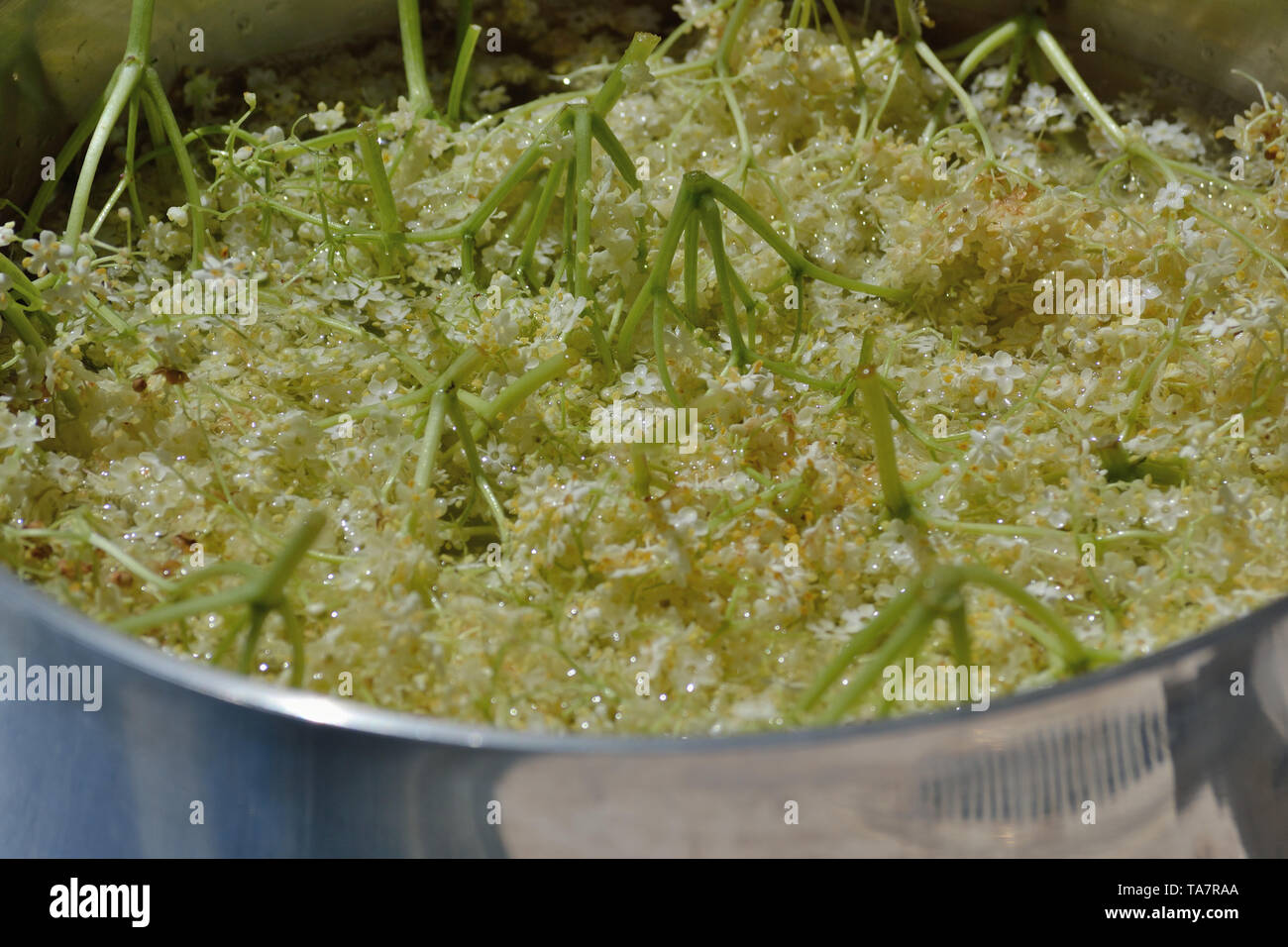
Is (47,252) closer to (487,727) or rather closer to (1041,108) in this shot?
(487,727)

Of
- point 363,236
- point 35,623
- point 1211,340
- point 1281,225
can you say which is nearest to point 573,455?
point 363,236

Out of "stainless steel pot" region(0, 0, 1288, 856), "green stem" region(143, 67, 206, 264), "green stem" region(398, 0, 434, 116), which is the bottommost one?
"stainless steel pot" region(0, 0, 1288, 856)

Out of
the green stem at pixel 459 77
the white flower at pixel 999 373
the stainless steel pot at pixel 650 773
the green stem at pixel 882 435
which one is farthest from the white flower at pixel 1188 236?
the green stem at pixel 459 77

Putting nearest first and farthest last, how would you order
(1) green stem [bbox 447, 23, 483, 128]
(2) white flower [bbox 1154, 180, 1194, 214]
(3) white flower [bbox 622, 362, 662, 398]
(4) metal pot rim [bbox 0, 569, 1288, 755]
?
(4) metal pot rim [bbox 0, 569, 1288, 755] < (3) white flower [bbox 622, 362, 662, 398] < (2) white flower [bbox 1154, 180, 1194, 214] < (1) green stem [bbox 447, 23, 483, 128]

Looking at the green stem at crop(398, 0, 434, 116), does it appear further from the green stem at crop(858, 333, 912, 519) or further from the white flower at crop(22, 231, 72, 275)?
the green stem at crop(858, 333, 912, 519)

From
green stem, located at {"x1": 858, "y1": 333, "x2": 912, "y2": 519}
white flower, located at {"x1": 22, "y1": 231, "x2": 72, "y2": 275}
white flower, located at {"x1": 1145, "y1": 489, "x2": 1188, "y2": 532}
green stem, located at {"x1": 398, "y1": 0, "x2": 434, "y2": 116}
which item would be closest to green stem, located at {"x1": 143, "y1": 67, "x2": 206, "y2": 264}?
white flower, located at {"x1": 22, "y1": 231, "x2": 72, "y2": 275}

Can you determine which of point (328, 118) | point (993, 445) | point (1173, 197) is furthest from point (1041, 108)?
point (328, 118)

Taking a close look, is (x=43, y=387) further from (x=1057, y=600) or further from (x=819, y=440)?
(x=1057, y=600)
